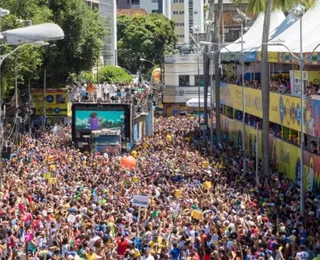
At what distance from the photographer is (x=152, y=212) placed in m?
26.2

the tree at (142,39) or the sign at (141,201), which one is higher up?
the tree at (142,39)

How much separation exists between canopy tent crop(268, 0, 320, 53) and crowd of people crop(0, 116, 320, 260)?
18.4 ft

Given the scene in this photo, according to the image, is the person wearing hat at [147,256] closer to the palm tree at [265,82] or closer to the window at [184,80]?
the palm tree at [265,82]

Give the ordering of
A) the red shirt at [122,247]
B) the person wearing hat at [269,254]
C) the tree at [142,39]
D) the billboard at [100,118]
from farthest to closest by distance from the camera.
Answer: the tree at [142,39]
the billboard at [100,118]
the red shirt at [122,247]
the person wearing hat at [269,254]

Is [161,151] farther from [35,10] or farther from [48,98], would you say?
[48,98]

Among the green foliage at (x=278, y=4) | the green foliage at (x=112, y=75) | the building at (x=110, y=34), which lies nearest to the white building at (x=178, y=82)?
the green foliage at (x=112, y=75)

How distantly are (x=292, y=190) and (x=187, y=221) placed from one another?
8943 mm

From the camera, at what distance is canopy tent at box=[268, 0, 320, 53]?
40406mm

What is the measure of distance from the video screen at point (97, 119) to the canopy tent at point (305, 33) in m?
11.6

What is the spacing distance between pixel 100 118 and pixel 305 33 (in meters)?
16.2

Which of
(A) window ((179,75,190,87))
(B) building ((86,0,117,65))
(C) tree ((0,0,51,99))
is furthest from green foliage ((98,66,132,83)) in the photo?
(C) tree ((0,0,51,99))

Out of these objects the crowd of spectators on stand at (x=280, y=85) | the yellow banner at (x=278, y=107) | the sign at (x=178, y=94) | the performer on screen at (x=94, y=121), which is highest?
the crowd of spectators on stand at (x=280, y=85)

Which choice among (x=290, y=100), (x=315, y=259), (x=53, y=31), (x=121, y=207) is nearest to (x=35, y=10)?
(x=290, y=100)

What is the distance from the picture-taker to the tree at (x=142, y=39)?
13312cm
